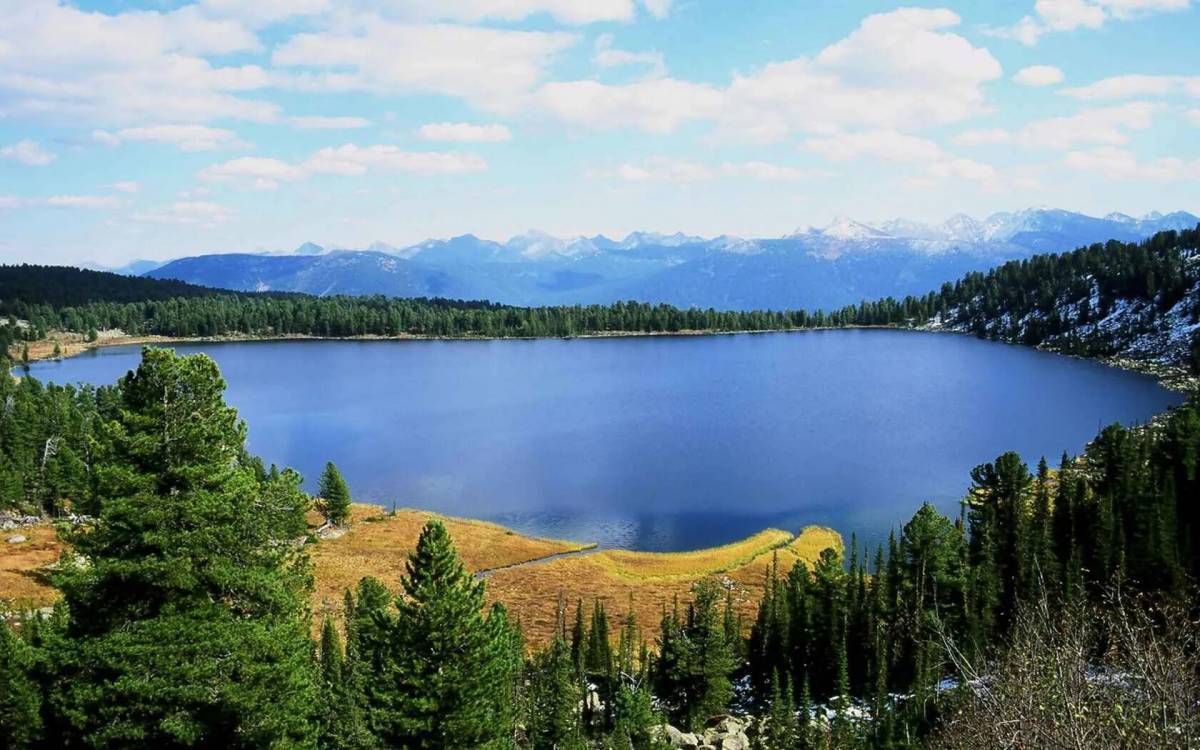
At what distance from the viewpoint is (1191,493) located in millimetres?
56125

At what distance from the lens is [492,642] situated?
22.6 m

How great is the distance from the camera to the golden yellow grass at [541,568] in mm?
54281

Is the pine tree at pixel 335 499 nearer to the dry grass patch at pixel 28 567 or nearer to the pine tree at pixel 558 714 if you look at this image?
the dry grass patch at pixel 28 567

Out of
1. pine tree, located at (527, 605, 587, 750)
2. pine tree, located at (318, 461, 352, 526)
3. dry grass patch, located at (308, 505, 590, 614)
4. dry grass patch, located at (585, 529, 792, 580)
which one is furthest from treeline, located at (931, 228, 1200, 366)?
pine tree, located at (527, 605, 587, 750)

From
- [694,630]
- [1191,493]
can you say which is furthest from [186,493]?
[1191,493]

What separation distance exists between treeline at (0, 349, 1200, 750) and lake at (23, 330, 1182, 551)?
73.0ft

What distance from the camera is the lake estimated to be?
75.4m

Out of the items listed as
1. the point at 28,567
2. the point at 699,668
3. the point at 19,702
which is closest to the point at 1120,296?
the point at 699,668

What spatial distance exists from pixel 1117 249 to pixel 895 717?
8105 inches

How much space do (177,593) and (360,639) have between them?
21596 mm

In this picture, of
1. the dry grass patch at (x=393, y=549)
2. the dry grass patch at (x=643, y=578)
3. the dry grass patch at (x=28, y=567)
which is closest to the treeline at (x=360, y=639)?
the dry grass patch at (x=28, y=567)

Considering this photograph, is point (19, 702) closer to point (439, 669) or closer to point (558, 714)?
point (439, 669)

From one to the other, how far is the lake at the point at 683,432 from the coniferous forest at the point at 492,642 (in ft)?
69.0

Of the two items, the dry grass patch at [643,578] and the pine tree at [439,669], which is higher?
the pine tree at [439,669]
